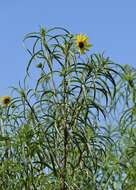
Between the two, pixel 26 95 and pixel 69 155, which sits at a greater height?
pixel 26 95

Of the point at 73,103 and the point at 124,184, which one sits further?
the point at 124,184

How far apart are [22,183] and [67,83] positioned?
0.66 m

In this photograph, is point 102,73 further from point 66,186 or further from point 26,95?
point 66,186

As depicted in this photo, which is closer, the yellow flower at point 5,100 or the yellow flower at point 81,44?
the yellow flower at point 81,44

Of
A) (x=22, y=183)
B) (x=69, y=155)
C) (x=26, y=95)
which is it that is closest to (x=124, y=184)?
(x=69, y=155)

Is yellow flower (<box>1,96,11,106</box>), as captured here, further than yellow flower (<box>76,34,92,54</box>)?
Yes

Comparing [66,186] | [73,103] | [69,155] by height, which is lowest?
[66,186]

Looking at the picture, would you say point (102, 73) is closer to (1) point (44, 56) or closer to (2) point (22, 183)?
(1) point (44, 56)

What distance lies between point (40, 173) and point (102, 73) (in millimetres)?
689

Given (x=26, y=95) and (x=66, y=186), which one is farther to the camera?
(x=26, y=95)

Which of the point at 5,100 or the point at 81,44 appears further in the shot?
the point at 5,100

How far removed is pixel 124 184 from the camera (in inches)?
115

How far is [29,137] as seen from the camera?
9.14ft

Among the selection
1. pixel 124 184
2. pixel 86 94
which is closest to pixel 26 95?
pixel 86 94
